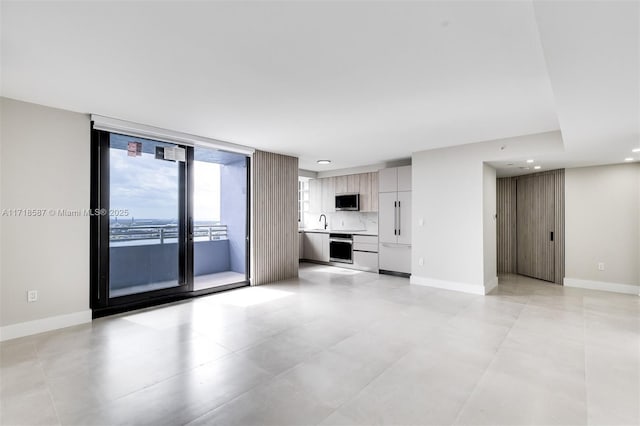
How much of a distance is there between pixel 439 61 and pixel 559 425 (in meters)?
2.66

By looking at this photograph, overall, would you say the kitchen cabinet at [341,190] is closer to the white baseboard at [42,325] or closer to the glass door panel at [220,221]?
the glass door panel at [220,221]

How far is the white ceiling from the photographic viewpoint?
1.84 metres

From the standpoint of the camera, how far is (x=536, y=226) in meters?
6.31

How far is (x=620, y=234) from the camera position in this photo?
5234 millimetres

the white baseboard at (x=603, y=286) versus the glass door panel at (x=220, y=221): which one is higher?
the glass door panel at (x=220, y=221)

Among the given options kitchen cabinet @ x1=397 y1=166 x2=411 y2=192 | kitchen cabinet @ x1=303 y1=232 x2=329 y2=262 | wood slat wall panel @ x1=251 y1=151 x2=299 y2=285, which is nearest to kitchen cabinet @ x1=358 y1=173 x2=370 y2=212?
kitchen cabinet @ x1=397 y1=166 x2=411 y2=192

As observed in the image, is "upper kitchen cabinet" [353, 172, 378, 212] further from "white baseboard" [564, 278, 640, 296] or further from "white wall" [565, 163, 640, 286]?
"white baseboard" [564, 278, 640, 296]

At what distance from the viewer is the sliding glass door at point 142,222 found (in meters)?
3.96

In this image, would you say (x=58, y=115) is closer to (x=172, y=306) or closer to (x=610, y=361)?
(x=172, y=306)

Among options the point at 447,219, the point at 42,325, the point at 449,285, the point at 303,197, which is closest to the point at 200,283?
the point at 42,325

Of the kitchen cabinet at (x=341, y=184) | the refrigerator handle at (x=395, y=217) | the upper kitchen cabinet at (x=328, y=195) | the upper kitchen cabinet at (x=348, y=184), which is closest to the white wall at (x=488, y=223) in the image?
the refrigerator handle at (x=395, y=217)

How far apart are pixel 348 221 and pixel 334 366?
19.2ft

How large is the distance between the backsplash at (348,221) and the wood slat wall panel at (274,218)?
7.04 ft

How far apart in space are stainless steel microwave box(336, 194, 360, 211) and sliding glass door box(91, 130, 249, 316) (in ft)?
9.57
